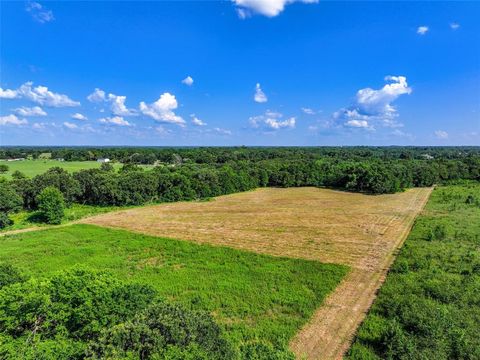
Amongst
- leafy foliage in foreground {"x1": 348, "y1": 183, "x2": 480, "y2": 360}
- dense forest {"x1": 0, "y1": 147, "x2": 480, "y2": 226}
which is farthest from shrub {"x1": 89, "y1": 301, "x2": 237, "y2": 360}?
dense forest {"x1": 0, "y1": 147, "x2": 480, "y2": 226}

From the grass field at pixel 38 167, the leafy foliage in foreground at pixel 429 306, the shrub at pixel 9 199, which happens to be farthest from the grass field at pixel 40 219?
the leafy foliage in foreground at pixel 429 306

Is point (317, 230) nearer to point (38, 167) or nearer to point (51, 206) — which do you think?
point (51, 206)

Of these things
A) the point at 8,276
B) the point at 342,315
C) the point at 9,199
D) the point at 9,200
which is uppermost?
the point at 8,276

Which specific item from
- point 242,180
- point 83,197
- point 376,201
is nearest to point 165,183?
point 83,197

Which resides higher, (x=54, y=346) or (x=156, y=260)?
(x=54, y=346)

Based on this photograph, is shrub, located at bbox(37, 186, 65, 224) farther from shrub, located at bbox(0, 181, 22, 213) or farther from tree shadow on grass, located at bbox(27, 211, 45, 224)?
shrub, located at bbox(0, 181, 22, 213)

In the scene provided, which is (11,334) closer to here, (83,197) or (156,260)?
(156,260)

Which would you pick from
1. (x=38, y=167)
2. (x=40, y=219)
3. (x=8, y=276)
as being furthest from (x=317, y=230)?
(x=38, y=167)
